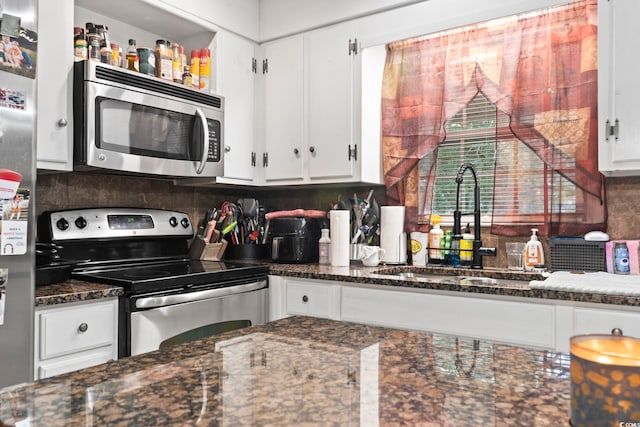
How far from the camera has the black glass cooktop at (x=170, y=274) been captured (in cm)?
203

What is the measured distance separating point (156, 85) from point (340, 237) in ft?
3.93

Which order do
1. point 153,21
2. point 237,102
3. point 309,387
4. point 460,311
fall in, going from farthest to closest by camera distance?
point 237,102, point 153,21, point 460,311, point 309,387

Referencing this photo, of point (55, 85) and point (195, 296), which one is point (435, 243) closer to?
point (195, 296)

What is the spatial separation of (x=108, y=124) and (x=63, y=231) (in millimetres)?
546

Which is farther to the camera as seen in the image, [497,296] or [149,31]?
[149,31]

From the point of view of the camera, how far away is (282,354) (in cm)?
88

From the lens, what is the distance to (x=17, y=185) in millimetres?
1568

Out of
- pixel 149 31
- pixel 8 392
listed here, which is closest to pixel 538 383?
pixel 8 392

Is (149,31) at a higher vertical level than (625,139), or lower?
higher

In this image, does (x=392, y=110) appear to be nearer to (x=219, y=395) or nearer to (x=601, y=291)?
(x=601, y=291)

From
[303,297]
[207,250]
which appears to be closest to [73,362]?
[303,297]

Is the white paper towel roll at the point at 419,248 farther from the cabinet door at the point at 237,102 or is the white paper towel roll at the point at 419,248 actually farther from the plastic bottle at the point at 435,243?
the cabinet door at the point at 237,102

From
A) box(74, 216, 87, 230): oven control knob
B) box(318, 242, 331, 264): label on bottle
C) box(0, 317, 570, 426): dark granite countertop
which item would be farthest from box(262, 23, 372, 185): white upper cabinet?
box(0, 317, 570, 426): dark granite countertop

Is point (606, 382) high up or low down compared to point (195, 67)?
down
